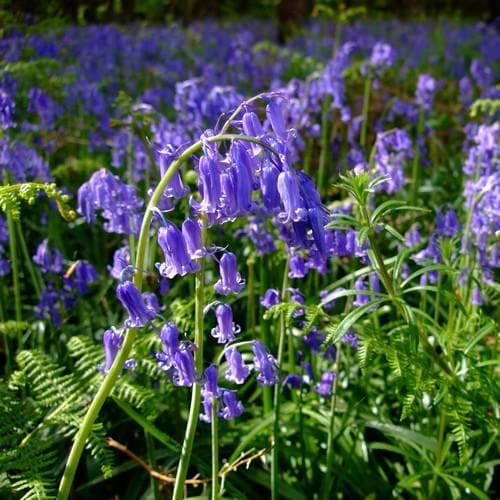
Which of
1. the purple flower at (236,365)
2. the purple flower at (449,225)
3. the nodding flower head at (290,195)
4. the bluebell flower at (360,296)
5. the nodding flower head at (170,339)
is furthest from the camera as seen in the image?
the purple flower at (449,225)

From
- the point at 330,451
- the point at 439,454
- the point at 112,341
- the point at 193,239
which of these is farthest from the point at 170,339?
the point at 439,454

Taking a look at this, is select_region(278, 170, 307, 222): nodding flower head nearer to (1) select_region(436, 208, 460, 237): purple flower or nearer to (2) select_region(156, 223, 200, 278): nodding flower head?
(2) select_region(156, 223, 200, 278): nodding flower head

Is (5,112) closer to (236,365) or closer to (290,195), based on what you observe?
(236,365)

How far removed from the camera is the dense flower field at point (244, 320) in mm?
1917

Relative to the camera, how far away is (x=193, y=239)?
5.85 feet

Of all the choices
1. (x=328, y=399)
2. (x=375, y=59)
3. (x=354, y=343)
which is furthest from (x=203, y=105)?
(x=354, y=343)

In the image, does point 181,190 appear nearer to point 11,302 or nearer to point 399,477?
point 399,477

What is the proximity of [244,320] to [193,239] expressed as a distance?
267 cm

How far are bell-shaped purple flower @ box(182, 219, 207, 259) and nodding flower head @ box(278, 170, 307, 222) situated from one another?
241mm

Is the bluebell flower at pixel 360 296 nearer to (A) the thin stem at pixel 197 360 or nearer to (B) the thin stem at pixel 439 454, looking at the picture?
(B) the thin stem at pixel 439 454

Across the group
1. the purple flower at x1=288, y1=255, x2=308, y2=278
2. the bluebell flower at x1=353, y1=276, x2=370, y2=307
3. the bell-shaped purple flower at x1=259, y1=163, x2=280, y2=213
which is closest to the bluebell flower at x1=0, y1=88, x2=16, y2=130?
the purple flower at x1=288, y1=255, x2=308, y2=278

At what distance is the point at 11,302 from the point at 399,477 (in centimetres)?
267

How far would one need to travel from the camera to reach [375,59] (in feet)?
17.7

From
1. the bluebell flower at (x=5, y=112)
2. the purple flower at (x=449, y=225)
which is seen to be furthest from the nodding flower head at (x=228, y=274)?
the purple flower at (x=449, y=225)
